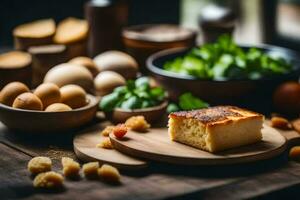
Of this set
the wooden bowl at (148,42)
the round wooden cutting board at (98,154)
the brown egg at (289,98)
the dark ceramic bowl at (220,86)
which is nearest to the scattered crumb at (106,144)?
the round wooden cutting board at (98,154)

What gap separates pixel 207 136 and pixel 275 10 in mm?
3103

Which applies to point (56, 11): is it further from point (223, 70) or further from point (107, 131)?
point (107, 131)

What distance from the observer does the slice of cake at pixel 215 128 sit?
7.68 feet

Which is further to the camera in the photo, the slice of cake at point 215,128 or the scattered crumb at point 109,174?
the slice of cake at point 215,128

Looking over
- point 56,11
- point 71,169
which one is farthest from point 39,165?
point 56,11

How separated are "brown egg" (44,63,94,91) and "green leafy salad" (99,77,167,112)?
13cm

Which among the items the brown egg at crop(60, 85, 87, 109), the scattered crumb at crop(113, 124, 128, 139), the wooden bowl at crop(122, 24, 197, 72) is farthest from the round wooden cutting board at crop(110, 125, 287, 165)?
the wooden bowl at crop(122, 24, 197, 72)

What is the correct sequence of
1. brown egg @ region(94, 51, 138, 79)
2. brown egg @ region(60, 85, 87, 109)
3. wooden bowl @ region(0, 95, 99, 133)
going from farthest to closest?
brown egg @ region(94, 51, 138, 79) → brown egg @ region(60, 85, 87, 109) → wooden bowl @ region(0, 95, 99, 133)

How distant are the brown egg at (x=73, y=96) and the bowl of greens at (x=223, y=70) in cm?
49

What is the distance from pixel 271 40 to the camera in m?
5.16

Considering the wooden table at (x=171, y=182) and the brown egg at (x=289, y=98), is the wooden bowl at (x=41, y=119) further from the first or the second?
the brown egg at (x=289, y=98)

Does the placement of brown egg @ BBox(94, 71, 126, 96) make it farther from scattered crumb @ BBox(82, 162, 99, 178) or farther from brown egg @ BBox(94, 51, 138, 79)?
scattered crumb @ BBox(82, 162, 99, 178)

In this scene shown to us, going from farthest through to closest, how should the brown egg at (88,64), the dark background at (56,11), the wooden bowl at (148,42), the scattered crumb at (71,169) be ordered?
the dark background at (56,11)
the wooden bowl at (148,42)
the brown egg at (88,64)
the scattered crumb at (71,169)

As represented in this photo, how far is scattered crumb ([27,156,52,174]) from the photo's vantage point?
7.32 feet
